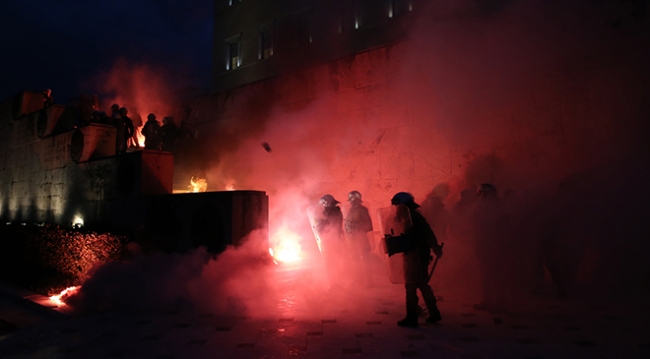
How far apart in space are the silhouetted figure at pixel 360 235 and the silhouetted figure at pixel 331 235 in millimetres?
177

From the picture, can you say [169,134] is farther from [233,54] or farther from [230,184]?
[233,54]

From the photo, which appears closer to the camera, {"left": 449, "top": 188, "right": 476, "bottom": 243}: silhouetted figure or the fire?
{"left": 449, "top": 188, "right": 476, "bottom": 243}: silhouetted figure

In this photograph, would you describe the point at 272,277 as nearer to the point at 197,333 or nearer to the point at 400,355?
the point at 197,333

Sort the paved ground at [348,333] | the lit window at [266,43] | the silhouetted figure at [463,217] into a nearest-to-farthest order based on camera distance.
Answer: the paved ground at [348,333], the silhouetted figure at [463,217], the lit window at [266,43]

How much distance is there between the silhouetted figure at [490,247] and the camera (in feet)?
18.2

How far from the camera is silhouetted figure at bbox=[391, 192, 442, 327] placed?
16.3ft

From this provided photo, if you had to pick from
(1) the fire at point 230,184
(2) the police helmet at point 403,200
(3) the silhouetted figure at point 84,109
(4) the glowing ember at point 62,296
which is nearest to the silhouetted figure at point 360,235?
(2) the police helmet at point 403,200

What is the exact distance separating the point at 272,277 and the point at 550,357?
4.57 meters

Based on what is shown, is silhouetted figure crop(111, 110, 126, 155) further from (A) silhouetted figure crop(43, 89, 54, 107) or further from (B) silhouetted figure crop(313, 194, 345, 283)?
(B) silhouetted figure crop(313, 194, 345, 283)

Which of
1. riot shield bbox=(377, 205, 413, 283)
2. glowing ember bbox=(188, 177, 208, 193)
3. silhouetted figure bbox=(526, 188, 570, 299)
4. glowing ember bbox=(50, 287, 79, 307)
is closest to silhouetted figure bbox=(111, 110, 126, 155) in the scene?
glowing ember bbox=(188, 177, 208, 193)

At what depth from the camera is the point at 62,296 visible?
22.8 feet

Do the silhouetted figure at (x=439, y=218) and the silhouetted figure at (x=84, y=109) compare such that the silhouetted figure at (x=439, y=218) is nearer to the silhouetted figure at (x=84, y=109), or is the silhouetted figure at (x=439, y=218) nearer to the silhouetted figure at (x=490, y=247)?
the silhouetted figure at (x=490, y=247)

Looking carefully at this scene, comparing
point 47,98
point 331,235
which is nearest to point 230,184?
point 331,235

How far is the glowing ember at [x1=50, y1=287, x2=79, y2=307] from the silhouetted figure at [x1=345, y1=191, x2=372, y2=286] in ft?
16.1
